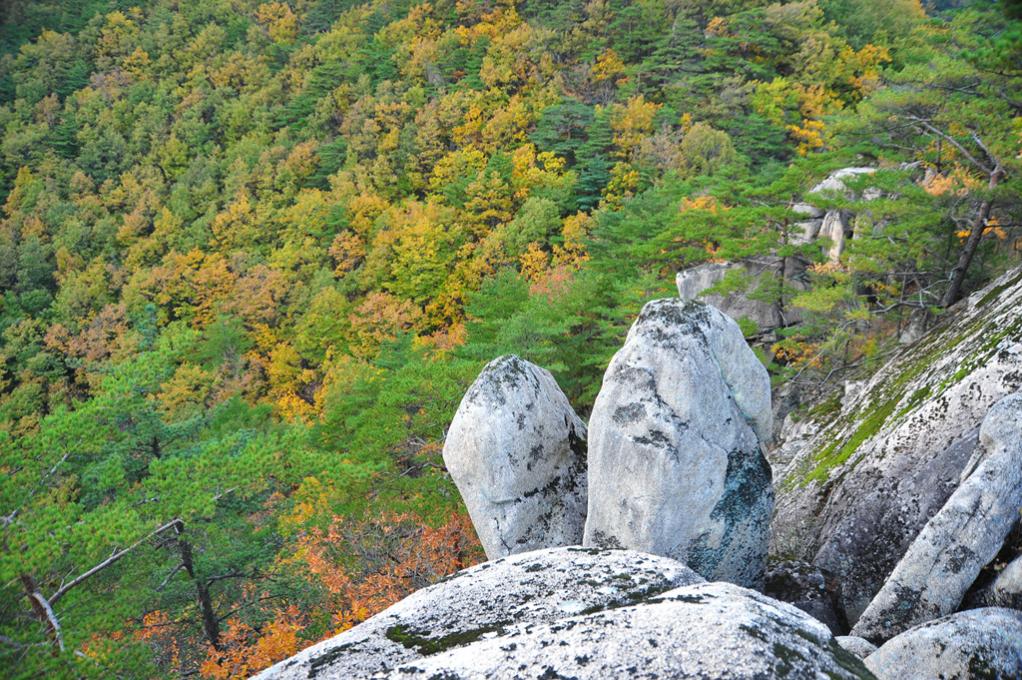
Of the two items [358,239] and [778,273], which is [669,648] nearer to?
[778,273]

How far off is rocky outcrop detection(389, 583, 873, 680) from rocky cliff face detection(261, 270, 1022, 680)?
0.04 ft

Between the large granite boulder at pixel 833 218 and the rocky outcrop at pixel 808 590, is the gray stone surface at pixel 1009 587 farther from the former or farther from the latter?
the large granite boulder at pixel 833 218

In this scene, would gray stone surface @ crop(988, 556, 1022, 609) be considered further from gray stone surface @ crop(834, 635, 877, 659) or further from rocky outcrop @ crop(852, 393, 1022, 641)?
gray stone surface @ crop(834, 635, 877, 659)

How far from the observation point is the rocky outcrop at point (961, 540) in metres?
5.41

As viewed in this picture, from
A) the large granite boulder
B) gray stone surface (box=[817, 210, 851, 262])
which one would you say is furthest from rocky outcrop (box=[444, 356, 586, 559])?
gray stone surface (box=[817, 210, 851, 262])

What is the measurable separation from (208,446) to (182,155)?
59.5 metres

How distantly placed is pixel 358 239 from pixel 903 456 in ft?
134

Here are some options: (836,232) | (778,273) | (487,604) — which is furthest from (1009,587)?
(778,273)

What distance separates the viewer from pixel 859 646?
5.48 meters

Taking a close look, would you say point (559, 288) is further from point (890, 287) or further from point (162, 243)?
point (162, 243)

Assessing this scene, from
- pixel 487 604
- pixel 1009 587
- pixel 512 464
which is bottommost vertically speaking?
pixel 512 464

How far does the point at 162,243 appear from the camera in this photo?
2048 inches

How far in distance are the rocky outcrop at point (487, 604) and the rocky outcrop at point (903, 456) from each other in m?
3.90

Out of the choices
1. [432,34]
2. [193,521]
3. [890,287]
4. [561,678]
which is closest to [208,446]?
[193,521]
